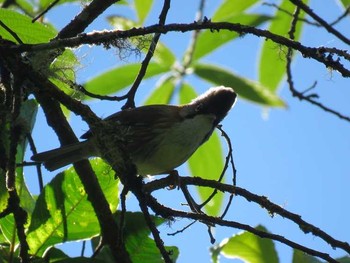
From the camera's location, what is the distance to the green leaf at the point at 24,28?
2.14m

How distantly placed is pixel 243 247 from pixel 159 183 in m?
0.67

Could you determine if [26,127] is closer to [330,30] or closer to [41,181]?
[41,181]

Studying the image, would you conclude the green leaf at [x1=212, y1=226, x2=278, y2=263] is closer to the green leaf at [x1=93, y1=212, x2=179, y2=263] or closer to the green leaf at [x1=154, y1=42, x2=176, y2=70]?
the green leaf at [x1=93, y1=212, x2=179, y2=263]

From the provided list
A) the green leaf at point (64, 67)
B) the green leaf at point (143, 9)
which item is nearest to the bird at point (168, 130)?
the green leaf at point (143, 9)

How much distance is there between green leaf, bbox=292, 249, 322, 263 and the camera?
219cm

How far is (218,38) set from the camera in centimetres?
316

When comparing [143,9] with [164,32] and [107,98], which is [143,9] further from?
[164,32]

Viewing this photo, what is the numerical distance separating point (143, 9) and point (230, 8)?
0.39 meters

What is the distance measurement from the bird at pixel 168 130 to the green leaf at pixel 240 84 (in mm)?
497

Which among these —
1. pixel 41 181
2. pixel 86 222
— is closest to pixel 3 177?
pixel 86 222

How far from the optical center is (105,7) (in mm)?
2713

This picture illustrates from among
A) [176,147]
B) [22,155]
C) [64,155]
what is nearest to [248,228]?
[22,155]

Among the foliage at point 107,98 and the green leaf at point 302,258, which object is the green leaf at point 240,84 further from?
the green leaf at point 302,258

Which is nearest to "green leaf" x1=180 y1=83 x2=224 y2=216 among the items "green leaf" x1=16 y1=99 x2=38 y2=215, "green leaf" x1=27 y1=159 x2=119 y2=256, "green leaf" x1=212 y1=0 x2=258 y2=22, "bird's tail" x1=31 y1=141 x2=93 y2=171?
"green leaf" x1=212 y1=0 x2=258 y2=22
